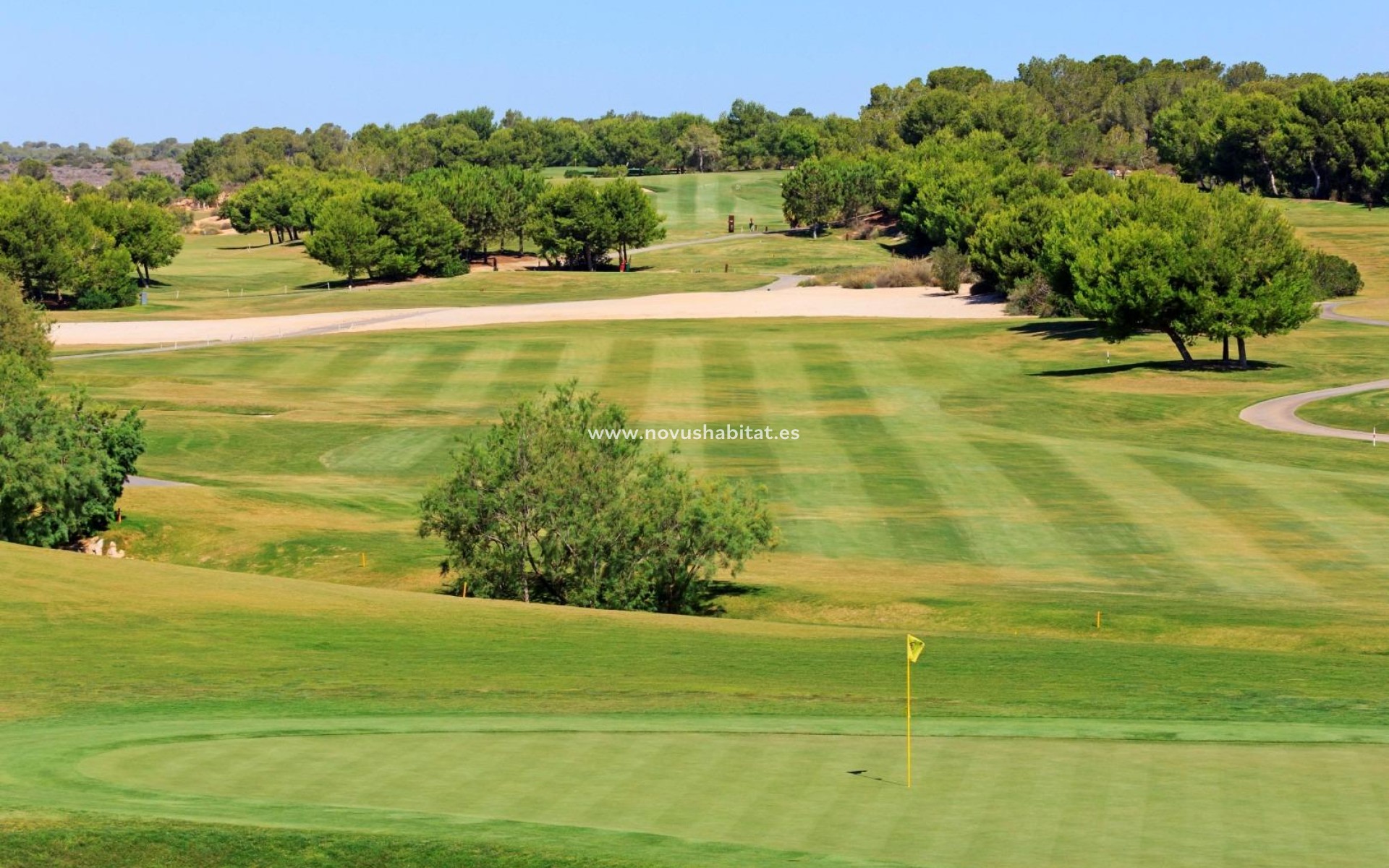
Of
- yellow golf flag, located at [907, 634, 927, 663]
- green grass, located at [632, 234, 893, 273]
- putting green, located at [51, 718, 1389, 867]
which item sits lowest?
putting green, located at [51, 718, 1389, 867]

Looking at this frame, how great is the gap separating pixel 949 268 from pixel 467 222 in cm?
6012

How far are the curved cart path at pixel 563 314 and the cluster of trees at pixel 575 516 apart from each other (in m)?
73.8

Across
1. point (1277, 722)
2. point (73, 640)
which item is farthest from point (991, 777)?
point (73, 640)

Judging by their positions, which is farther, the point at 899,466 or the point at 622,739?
the point at 899,466

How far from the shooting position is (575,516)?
39.9m

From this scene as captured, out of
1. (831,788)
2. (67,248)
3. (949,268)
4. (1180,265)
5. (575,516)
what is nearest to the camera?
(831,788)

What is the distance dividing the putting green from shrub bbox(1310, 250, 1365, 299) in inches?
4830

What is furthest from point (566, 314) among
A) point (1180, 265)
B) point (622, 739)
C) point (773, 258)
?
point (622, 739)

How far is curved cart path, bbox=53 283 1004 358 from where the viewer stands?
395 feet

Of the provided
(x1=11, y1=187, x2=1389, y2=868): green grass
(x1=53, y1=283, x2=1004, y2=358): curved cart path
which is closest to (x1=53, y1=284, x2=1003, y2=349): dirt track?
(x1=53, y1=283, x2=1004, y2=358): curved cart path

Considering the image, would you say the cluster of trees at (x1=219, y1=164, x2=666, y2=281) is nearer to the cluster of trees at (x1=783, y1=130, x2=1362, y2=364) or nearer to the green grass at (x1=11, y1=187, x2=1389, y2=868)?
the cluster of trees at (x1=783, y1=130, x2=1362, y2=364)

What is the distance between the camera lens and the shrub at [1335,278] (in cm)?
13612

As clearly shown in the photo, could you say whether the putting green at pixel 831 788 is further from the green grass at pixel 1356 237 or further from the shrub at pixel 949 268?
the shrub at pixel 949 268

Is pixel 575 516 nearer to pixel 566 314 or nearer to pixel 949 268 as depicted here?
pixel 566 314
